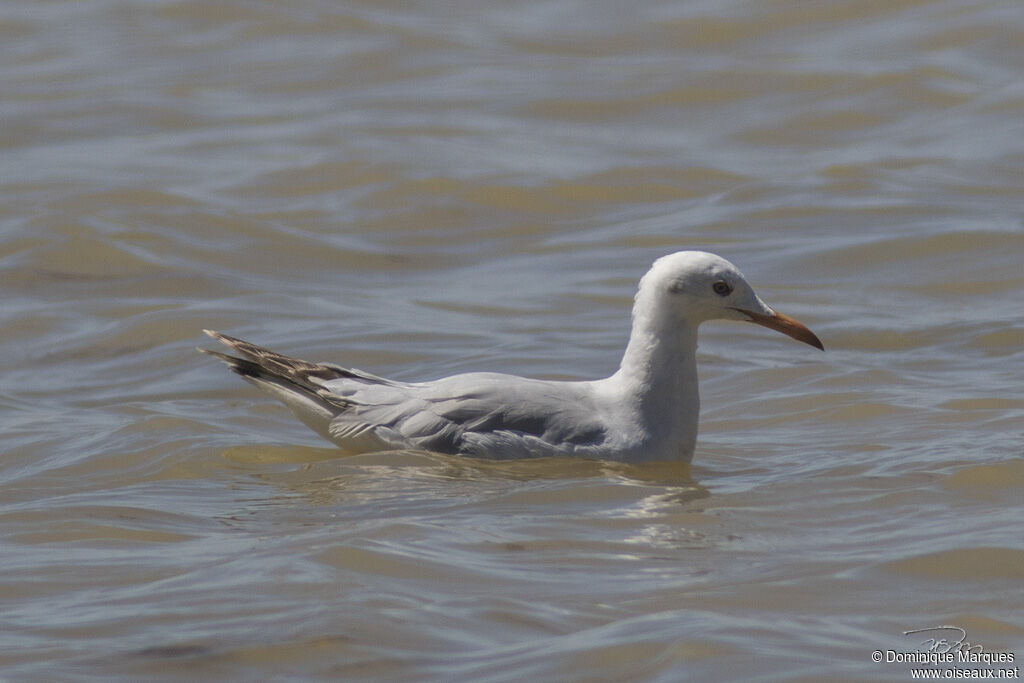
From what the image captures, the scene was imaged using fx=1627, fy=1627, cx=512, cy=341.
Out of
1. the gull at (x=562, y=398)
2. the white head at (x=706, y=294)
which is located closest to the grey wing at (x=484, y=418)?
the gull at (x=562, y=398)

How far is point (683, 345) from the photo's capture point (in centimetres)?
703

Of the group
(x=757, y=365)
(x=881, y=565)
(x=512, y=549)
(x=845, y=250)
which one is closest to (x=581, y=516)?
(x=512, y=549)

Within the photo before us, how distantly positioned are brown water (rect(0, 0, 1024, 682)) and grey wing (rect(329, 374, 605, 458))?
0.10 m

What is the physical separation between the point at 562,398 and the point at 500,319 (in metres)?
2.70

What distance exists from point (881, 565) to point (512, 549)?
1.25 m

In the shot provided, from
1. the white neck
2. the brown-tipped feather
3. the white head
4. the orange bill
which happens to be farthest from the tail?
the orange bill
